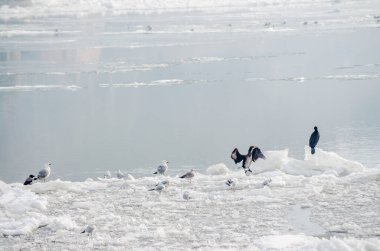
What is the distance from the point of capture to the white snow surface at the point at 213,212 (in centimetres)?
902

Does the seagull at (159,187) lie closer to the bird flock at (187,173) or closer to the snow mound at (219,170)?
the bird flock at (187,173)

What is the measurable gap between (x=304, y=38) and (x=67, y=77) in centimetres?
1473

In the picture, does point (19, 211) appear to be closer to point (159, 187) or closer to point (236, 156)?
point (159, 187)

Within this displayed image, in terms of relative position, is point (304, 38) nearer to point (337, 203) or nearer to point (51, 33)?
point (51, 33)

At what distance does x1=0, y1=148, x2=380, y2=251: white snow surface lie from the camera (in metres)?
9.02

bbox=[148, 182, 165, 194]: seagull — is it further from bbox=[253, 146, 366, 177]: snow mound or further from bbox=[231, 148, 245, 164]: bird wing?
bbox=[231, 148, 245, 164]: bird wing

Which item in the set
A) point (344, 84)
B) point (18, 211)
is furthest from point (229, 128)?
point (18, 211)

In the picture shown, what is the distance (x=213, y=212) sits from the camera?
10.5 m

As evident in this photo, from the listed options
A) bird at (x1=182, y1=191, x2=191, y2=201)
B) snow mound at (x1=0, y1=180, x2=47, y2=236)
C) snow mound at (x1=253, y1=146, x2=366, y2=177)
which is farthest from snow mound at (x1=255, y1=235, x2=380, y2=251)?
snow mound at (x1=253, y1=146, x2=366, y2=177)

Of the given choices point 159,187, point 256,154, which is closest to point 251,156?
point 256,154

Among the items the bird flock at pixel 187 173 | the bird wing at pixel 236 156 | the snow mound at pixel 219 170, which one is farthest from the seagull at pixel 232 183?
the bird wing at pixel 236 156

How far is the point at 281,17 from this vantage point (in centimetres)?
5753

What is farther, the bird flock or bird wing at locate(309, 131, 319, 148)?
bird wing at locate(309, 131, 319, 148)

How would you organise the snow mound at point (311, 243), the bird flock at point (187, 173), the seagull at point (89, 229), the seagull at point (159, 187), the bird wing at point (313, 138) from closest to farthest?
the snow mound at point (311, 243) → the seagull at point (89, 229) → the bird flock at point (187, 173) → the seagull at point (159, 187) → the bird wing at point (313, 138)
